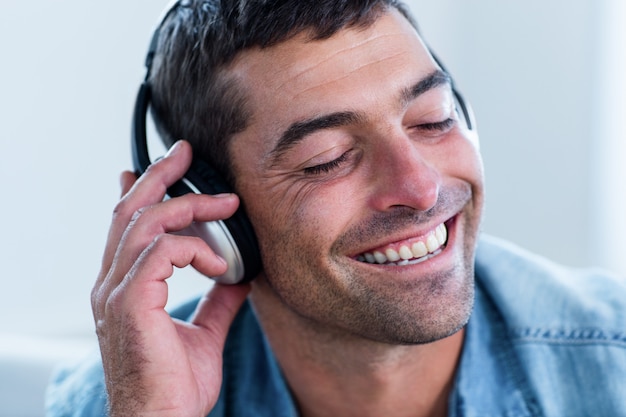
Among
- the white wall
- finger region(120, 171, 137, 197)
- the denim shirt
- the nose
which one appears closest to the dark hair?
finger region(120, 171, 137, 197)

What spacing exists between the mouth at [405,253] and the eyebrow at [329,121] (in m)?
0.23

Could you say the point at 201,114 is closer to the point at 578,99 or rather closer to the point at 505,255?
the point at 505,255

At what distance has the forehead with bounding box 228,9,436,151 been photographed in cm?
145

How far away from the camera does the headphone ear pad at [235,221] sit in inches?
61.3

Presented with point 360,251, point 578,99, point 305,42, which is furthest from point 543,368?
point 578,99

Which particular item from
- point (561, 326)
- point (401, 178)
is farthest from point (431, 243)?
point (561, 326)

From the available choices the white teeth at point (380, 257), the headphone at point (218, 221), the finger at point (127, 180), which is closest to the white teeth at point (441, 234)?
the white teeth at point (380, 257)

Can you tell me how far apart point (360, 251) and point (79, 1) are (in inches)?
59.0

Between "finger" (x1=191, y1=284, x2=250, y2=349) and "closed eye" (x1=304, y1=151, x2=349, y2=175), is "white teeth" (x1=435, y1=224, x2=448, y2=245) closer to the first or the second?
"closed eye" (x1=304, y1=151, x2=349, y2=175)

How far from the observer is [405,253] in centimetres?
152

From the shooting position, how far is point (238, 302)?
5.92 feet

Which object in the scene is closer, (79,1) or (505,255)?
(505,255)

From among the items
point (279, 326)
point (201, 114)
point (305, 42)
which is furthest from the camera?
point (279, 326)

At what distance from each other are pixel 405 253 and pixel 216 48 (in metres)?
0.49
